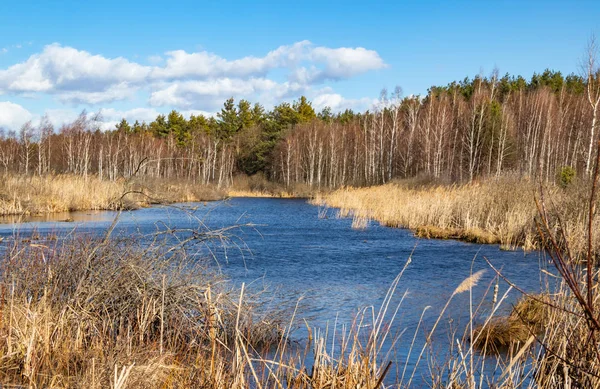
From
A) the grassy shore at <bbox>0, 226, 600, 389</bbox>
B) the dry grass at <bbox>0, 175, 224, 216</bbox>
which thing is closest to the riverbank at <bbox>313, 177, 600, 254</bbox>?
the grassy shore at <bbox>0, 226, 600, 389</bbox>

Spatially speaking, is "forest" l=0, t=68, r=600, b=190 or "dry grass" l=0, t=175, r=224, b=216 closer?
"dry grass" l=0, t=175, r=224, b=216

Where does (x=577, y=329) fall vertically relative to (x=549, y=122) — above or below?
below

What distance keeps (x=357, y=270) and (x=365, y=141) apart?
4534 centimetres

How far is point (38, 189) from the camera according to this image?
28.8 meters

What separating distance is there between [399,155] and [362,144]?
8023 millimetres

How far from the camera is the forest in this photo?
159 ft

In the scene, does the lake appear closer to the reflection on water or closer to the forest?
the reflection on water

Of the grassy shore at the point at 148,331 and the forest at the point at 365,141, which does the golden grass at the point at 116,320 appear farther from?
the forest at the point at 365,141

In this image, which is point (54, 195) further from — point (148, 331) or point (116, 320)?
point (148, 331)

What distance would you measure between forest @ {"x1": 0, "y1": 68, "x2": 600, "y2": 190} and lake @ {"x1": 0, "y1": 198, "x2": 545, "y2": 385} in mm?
19934

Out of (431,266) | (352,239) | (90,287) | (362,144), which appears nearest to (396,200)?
(352,239)

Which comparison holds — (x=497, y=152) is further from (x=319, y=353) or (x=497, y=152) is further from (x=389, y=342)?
(x=319, y=353)

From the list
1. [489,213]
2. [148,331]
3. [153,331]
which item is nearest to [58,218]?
[489,213]

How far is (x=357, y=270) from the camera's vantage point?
14656 millimetres
